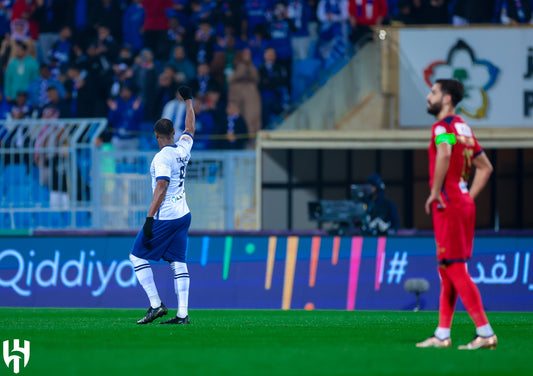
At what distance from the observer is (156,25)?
22.2 meters

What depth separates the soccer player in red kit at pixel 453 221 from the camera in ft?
26.0

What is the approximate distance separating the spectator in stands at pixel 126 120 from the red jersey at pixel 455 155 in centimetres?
1238

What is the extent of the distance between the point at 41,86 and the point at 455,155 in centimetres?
1476

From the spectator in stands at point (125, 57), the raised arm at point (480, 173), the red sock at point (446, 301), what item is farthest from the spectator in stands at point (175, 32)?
the red sock at point (446, 301)

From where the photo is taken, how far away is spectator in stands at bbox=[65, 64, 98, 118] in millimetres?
20484

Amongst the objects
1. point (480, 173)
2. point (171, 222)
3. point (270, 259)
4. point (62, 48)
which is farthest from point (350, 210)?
point (62, 48)

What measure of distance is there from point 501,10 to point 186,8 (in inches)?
252

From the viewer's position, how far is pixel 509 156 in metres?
22.2

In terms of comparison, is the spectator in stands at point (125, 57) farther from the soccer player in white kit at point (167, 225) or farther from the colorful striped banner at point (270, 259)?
the soccer player in white kit at point (167, 225)

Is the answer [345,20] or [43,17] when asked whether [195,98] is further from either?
[43,17]

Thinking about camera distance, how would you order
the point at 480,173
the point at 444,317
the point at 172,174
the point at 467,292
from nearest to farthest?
1. the point at 467,292
2. the point at 444,317
3. the point at 480,173
4. the point at 172,174

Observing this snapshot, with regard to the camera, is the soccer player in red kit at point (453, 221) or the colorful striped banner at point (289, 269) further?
the colorful striped banner at point (289, 269)

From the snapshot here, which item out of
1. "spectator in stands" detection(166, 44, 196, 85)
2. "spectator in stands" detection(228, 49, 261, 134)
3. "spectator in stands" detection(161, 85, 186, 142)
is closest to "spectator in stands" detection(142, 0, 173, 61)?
"spectator in stands" detection(166, 44, 196, 85)

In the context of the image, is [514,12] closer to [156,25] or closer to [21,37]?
[156,25]
